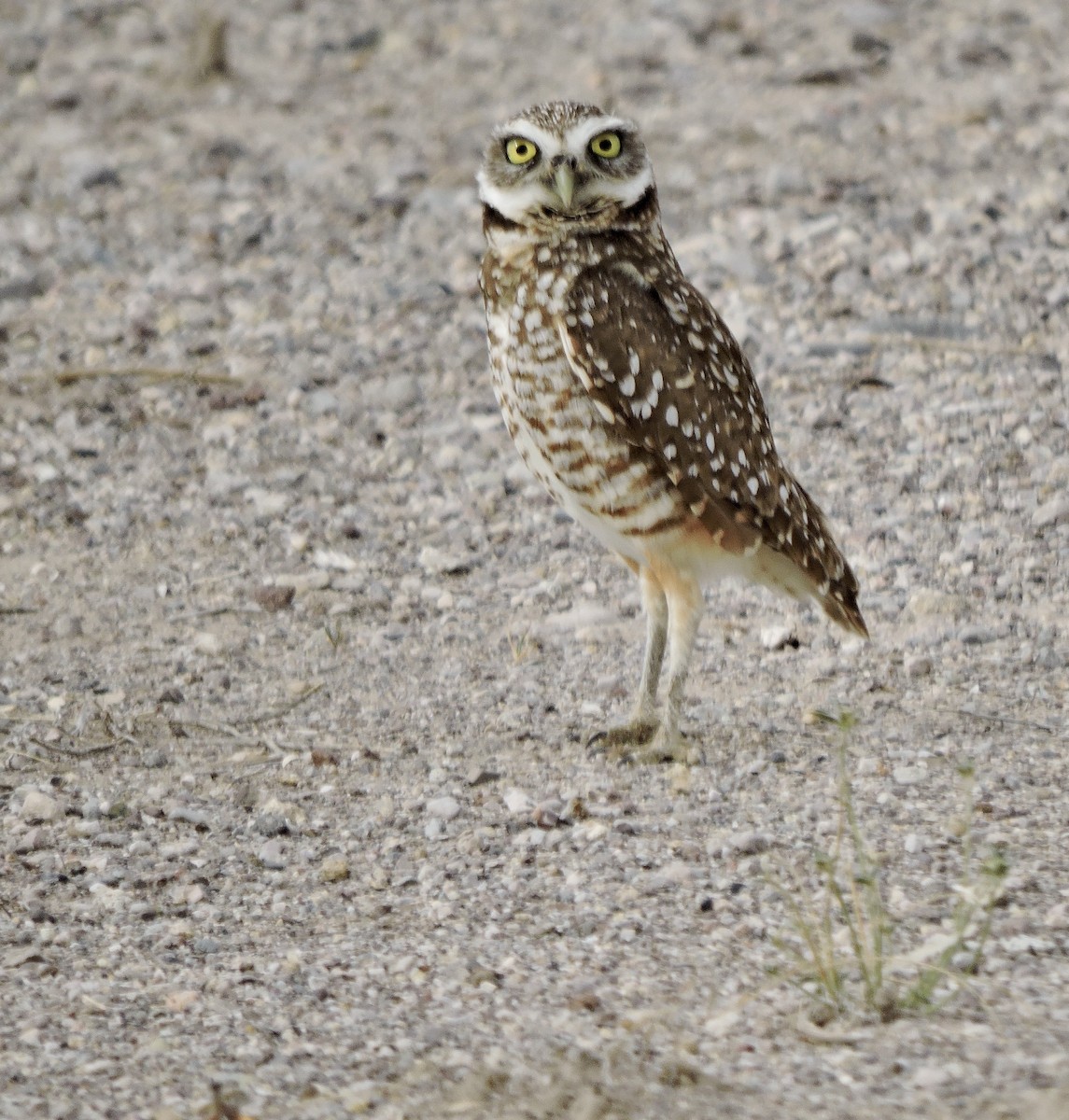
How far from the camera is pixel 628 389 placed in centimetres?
461

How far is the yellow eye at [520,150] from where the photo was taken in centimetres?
475

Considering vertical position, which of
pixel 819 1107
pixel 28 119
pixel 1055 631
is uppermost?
pixel 819 1107

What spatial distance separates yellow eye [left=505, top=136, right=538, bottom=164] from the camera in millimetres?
4750

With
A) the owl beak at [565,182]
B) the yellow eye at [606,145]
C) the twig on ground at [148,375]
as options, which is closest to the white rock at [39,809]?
the owl beak at [565,182]

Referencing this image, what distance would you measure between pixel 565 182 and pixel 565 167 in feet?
0.14

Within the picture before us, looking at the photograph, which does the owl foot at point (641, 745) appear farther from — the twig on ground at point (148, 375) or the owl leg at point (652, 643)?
the twig on ground at point (148, 375)

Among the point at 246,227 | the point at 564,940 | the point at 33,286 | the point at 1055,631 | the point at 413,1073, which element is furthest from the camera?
the point at 246,227

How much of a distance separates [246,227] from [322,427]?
2.03m

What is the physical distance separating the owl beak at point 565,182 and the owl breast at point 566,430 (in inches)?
6.7

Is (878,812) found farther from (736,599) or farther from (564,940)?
(736,599)

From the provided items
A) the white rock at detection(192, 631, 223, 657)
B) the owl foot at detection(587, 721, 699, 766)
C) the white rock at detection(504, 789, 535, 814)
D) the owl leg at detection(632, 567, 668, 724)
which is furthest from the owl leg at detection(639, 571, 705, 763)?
the white rock at detection(192, 631, 223, 657)

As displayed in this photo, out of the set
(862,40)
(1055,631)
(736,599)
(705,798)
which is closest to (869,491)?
(736,599)

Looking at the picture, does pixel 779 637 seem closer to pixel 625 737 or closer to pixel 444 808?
pixel 625 737

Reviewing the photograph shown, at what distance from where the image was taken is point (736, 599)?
19.0 ft
